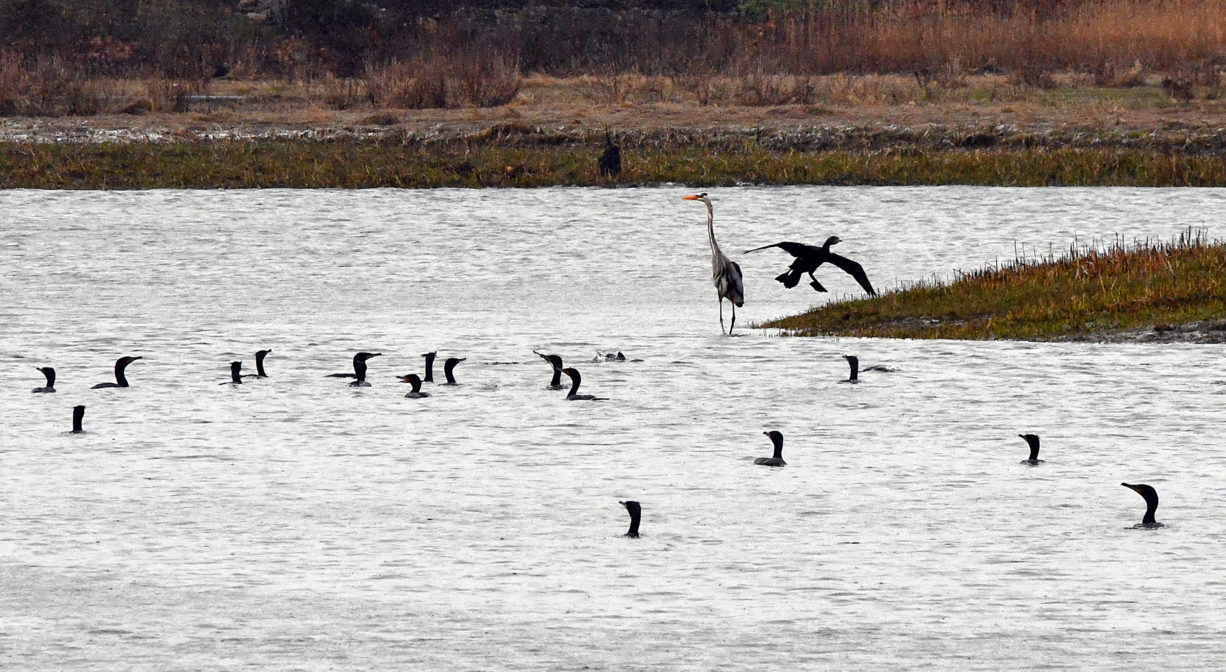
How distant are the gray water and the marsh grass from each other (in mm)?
769

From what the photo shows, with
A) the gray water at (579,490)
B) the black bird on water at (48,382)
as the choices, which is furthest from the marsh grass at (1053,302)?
the black bird on water at (48,382)

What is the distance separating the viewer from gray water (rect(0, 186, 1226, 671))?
6305 mm

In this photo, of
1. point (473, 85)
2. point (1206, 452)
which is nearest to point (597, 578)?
point (1206, 452)

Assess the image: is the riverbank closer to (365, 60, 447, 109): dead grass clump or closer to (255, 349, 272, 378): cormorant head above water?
(365, 60, 447, 109): dead grass clump

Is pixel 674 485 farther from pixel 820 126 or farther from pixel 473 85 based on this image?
pixel 473 85

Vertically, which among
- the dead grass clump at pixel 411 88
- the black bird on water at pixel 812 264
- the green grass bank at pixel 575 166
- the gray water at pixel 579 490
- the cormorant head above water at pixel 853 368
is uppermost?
A: the dead grass clump at pixel 411 88

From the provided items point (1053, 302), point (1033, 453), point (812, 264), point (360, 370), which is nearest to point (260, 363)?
point (360, 370)

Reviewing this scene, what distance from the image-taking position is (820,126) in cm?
3166

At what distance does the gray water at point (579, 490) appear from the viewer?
6305 mm

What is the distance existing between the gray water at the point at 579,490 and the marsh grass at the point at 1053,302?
0.77 m

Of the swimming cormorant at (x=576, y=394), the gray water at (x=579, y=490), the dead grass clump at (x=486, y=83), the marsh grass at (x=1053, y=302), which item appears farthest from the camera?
the dead grass clump at (x=486, y=83)

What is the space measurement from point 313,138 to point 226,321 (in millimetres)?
16592

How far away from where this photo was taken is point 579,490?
881 centimetres

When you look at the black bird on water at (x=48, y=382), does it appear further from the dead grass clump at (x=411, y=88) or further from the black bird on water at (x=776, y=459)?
the dead grass clump at (x=411, y=88)
